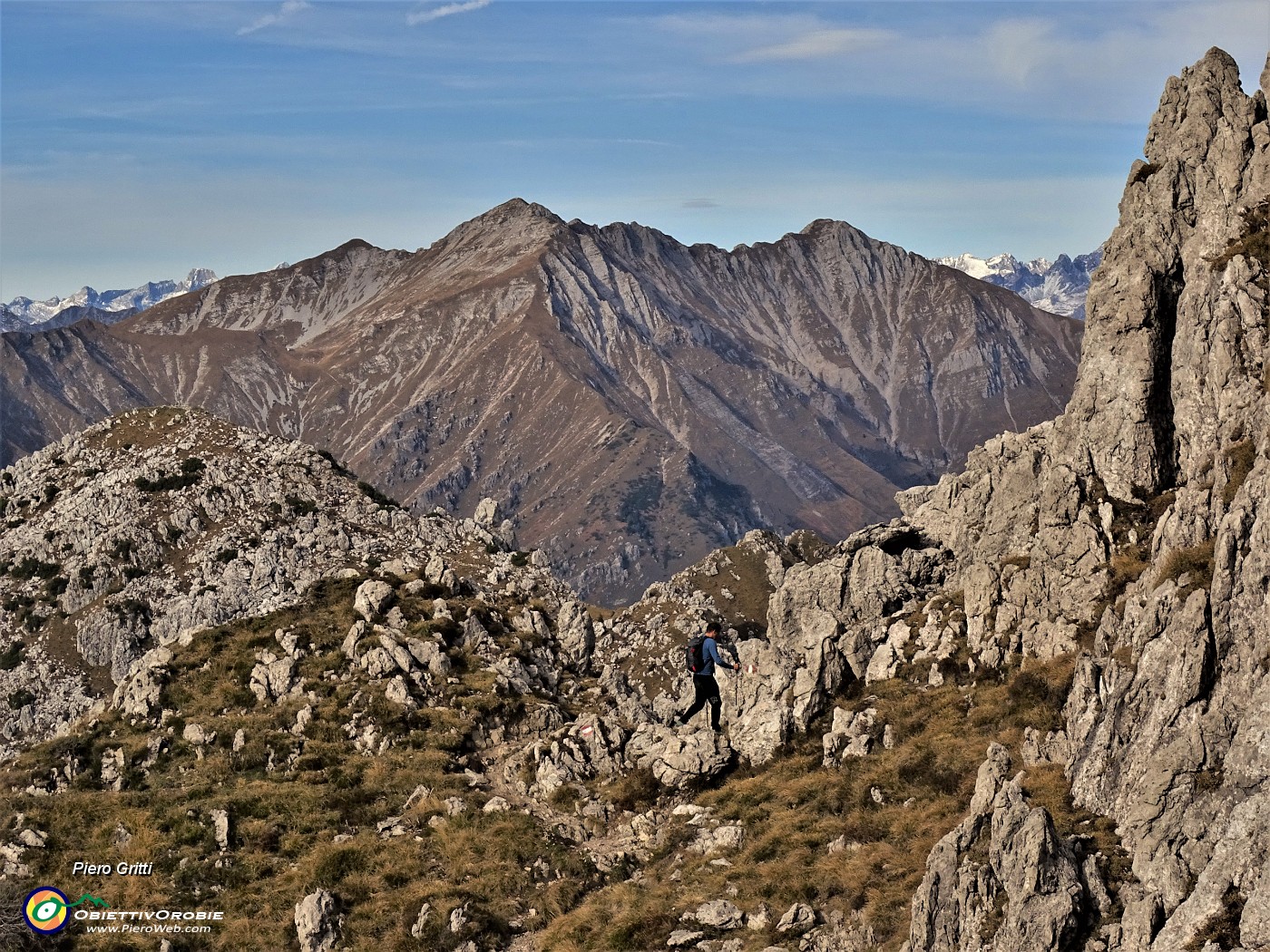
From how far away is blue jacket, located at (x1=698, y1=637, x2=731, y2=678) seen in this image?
49.9m

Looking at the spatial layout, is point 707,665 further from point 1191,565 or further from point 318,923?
point 1191,565

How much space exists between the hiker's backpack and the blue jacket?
9 centimetres

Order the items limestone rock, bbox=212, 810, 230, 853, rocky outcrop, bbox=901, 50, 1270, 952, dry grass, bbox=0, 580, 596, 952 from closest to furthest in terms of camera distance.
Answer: rocky outcrop, bbox=901, 50, 1270, 952
dry grass, bbox=0, 580, 596, 952
limestone rock, bbox=212, 810, 230, 853

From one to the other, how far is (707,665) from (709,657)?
36 cm

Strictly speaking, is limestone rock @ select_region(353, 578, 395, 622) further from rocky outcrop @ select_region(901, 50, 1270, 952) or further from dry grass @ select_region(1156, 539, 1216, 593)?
dry grass @ select_region(1156, 539, 1216, 593)

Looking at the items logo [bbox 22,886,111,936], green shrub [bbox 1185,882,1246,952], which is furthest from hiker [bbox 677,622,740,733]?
green shrub [bbox 1185,882,1246,952]

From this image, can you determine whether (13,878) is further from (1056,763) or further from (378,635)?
(1056,763)

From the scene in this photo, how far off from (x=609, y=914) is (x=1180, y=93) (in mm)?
43073

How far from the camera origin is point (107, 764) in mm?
54094

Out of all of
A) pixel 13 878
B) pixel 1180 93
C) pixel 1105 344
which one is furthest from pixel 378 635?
pixel 1180 93

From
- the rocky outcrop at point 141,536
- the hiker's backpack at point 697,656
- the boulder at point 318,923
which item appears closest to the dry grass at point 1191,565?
the hiker's backpack at point 697,656

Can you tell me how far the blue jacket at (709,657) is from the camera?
4988cm

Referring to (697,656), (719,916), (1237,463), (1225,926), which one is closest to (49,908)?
(719,916)

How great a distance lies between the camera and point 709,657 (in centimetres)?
4997
